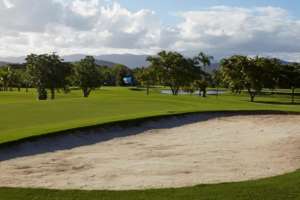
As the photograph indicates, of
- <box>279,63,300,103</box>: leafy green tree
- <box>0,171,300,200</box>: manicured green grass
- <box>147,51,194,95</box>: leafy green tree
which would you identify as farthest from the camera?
<box>279,63,300,103</box>: leafy green tree

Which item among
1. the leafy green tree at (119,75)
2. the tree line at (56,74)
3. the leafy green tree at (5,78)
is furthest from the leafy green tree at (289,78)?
the leafy green tree at (119,75)

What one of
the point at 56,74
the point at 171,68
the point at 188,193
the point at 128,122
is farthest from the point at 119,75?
the point at 188,193

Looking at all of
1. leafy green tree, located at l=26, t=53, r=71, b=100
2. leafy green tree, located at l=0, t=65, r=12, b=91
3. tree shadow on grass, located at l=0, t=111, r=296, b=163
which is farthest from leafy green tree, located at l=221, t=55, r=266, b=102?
leafy green tree, located at l=0, t=65, r=12, b=91

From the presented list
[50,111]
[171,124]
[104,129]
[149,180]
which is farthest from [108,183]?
[50,111]

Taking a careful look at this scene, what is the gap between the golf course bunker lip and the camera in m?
13.0

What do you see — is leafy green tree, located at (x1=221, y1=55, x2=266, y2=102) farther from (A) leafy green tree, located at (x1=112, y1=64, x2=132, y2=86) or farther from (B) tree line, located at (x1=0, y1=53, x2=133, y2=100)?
(A) leafy green tree, located at (x1=112, y1=64, x2=132, y2=86)

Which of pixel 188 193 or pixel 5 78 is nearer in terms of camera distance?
pixel 188 193

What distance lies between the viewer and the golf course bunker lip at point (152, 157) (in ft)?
42.8

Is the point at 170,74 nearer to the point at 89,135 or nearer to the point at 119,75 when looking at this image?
the point at 89,135

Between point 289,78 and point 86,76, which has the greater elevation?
point 289,78

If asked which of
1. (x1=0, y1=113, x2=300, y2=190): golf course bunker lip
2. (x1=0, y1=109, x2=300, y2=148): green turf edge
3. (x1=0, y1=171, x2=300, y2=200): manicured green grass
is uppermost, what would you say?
(x1=0, y1=109, x2=300, y2=148): green turf edge

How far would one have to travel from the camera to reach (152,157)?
16688 mm

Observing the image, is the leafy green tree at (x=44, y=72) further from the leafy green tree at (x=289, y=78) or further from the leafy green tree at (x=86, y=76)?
the leafy green tree at (x=289, y=78)

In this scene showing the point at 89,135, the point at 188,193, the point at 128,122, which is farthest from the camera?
the point at 128,122
